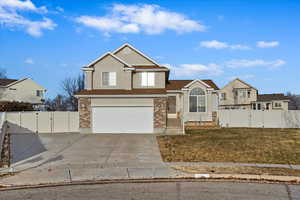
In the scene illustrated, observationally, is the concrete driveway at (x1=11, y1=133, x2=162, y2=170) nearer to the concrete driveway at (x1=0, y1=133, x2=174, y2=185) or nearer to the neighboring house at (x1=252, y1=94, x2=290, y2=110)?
the concrete driveway at (x1=0, y1=133, x2=174, y2=185)

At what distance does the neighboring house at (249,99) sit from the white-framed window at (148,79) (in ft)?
86.5

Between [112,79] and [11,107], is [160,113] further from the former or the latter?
[11,107]

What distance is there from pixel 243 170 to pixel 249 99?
1623 inches

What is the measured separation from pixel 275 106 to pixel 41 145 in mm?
42937

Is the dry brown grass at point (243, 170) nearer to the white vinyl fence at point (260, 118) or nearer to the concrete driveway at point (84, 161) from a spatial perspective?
the concrete driveway at point (84, 161)

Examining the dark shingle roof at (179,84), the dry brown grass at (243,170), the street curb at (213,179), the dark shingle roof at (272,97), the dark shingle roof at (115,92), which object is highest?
the dark shingle roof at (179,84)

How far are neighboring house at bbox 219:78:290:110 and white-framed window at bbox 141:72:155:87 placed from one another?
1038 inches

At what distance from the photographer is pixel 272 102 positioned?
47031mm

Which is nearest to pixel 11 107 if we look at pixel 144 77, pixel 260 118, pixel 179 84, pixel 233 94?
pixel 144 77

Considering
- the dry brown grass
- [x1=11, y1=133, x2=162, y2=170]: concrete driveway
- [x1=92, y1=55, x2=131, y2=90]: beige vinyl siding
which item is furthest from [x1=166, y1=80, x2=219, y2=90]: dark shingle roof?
the dry brown grass

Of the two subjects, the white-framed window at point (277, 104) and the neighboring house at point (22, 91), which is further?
the white-framed window at point (277, 104)

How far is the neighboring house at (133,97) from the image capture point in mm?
21016

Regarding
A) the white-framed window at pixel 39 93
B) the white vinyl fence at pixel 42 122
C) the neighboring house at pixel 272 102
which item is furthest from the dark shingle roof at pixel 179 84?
the white-framed window at pixel 39 93

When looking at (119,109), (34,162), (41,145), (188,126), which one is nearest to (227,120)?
(188,126)
